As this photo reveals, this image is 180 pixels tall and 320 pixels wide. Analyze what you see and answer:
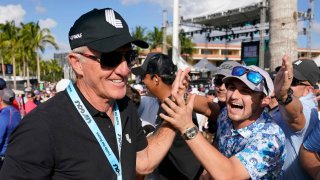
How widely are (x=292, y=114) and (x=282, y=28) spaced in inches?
126

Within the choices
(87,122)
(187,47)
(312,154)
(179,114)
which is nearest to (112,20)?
(87,122)

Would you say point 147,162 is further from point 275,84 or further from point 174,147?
point 275,84

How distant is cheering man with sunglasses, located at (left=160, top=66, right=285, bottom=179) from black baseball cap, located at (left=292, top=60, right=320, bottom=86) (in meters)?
0.97

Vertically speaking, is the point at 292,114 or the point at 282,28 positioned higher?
the point at 282,28

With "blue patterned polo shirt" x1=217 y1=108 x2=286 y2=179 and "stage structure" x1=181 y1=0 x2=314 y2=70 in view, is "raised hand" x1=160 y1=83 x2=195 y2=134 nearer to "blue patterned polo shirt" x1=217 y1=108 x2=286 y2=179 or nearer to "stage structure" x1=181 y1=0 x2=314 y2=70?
"blue patterned polo shirt" x1=217 y1=108 x2=286 y2=179

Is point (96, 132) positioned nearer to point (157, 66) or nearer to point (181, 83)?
point (181, 83)

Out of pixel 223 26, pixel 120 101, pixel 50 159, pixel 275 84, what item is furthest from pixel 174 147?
pixel 223 26

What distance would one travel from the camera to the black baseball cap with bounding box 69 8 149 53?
191 centimetres

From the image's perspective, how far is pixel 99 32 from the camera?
6.25ft

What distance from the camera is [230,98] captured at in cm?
254

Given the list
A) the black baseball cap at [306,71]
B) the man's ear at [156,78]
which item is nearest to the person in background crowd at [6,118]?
the man's ear at [156,78]

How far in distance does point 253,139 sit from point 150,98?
2241mm

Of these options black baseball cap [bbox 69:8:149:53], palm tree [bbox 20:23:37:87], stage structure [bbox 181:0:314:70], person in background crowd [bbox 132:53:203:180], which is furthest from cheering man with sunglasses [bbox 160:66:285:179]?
palm tree [bbox 20:23:37:87]

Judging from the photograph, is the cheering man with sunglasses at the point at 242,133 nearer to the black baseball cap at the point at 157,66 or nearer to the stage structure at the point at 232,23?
the black baseball cap at the point at 157,66
